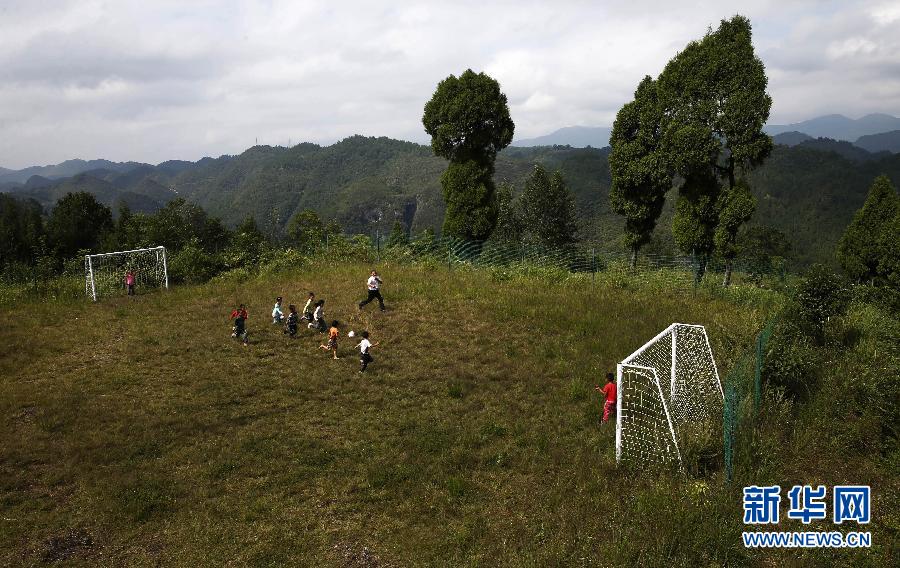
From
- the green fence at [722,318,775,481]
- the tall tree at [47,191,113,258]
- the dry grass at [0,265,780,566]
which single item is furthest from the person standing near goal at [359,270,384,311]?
the tall tree at [47,191,113,258]

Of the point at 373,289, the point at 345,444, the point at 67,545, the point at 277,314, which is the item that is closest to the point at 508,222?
the point at 373,289

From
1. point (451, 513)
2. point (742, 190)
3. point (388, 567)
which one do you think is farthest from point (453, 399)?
point (742, 190)

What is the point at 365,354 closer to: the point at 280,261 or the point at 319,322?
the point at 319,322

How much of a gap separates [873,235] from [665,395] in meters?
33.7

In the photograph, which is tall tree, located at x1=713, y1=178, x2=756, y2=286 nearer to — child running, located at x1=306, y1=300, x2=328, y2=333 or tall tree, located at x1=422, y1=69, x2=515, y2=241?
tall tree, located at x1=422, y1=69, x2=515, y2=241

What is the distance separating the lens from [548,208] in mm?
53375

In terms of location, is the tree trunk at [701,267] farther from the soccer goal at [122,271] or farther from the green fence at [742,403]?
the soccer goal at [122,271]

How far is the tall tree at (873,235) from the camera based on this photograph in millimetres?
32750

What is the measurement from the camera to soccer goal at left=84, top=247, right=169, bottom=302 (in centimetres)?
2212

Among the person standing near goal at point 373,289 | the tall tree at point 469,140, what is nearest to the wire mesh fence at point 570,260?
the tall tree at point 469,140

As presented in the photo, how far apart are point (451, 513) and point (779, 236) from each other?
6954 centimetres

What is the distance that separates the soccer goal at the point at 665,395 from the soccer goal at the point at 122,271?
71.7 ft

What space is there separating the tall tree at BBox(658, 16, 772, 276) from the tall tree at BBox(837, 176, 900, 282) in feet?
52.2

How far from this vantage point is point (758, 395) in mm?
11031
